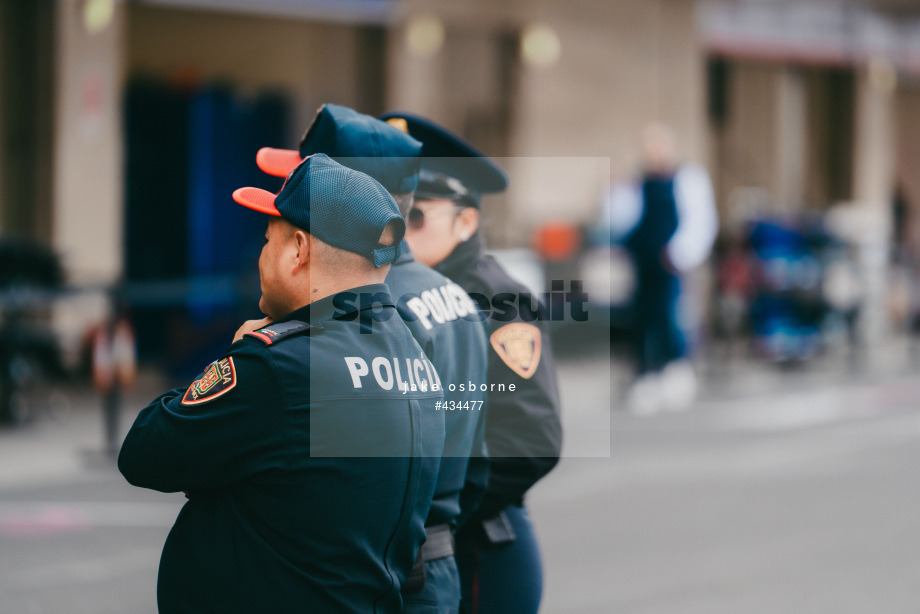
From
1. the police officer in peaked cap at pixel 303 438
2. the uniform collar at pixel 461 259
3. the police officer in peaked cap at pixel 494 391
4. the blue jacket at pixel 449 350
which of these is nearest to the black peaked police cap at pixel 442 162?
the police officer in peaked cap at pixel 494 391

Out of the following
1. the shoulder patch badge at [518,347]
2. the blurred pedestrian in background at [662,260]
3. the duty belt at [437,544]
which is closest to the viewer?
the duty belt at [437,544]

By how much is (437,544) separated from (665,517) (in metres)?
4.75

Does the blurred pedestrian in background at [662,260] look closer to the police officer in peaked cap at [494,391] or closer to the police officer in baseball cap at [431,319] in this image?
the police officer in peaked cap at [494,391]

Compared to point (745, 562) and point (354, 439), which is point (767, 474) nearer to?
point (745, 562)

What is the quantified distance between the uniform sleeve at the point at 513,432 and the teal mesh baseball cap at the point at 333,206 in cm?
83

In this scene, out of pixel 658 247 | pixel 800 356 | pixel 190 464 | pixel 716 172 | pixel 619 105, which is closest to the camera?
pixel 190 464

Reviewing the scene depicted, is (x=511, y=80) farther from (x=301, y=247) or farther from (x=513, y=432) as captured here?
(x=301, y=247)

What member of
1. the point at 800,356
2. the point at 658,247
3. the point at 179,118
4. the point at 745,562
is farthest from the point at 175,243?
the point at 745,562

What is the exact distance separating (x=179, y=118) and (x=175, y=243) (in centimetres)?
149

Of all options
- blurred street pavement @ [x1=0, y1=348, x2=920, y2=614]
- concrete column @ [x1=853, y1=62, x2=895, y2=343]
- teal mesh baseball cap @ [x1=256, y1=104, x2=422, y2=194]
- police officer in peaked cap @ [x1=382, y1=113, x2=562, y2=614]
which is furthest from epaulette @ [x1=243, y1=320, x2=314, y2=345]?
concrete column @ [x1=853, y1=62, x2=895, y2=343]

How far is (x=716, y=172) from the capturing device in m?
20.4

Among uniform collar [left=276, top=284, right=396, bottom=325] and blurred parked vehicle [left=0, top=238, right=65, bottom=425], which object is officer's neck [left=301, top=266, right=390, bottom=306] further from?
blurred parked vehicle [left=0, top=238, right=65, bottom=425]

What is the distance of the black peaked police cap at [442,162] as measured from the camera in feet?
10.3

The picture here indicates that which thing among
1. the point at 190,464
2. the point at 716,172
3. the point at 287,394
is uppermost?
the point at 716,172
